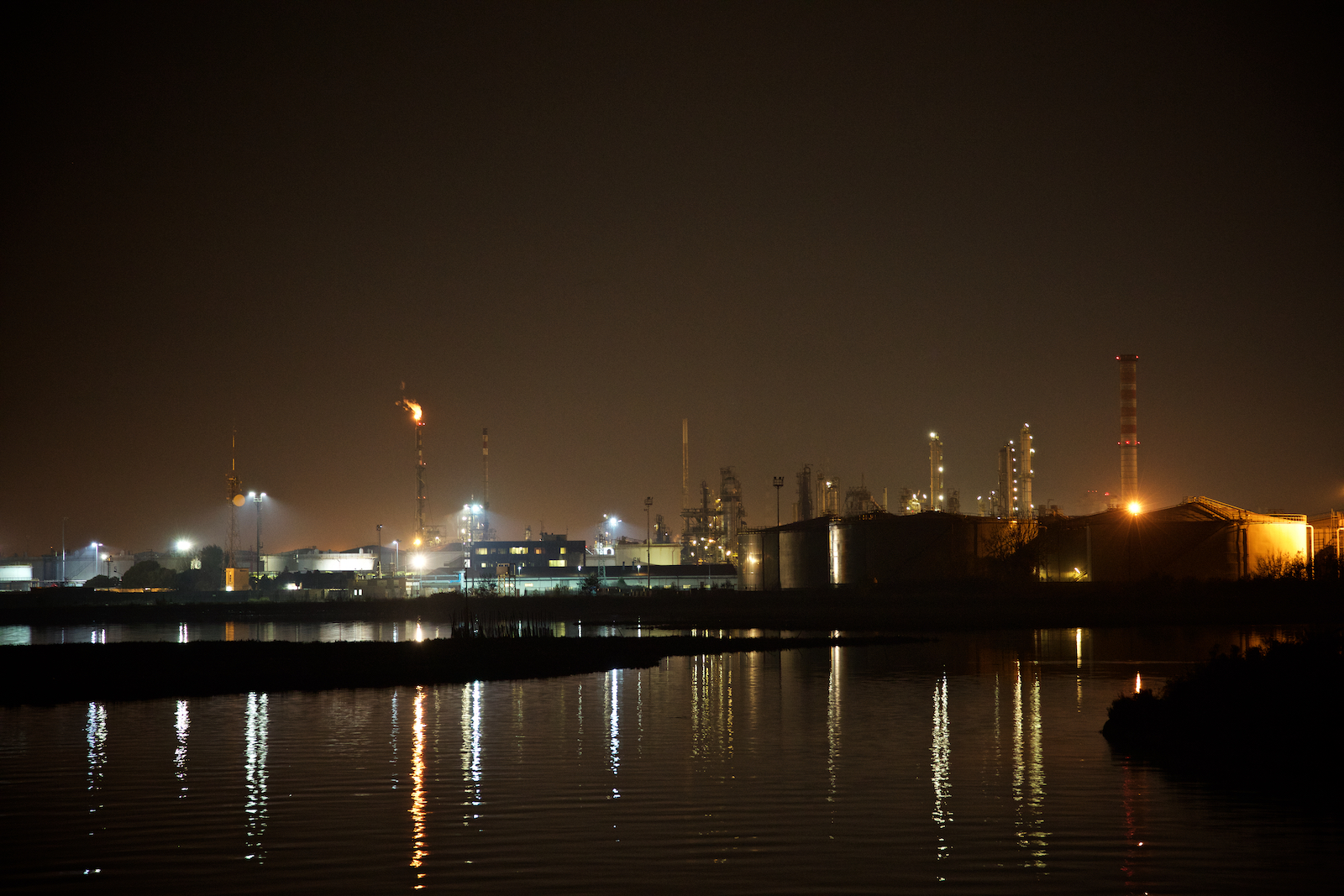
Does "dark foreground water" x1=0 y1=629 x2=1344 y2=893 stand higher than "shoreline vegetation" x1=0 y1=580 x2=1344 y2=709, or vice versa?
"dark foreground water" x1=0 y1=629 x2=1344 y2=893

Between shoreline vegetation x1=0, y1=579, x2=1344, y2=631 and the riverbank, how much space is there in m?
14.3

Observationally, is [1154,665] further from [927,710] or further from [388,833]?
[388,833]

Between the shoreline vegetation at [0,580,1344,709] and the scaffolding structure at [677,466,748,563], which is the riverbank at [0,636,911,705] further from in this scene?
the scaffolding structure at [677,466,748,563]

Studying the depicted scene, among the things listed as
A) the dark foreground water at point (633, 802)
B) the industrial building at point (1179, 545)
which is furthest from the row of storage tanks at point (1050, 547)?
the dark foreground water at point (633, 802)

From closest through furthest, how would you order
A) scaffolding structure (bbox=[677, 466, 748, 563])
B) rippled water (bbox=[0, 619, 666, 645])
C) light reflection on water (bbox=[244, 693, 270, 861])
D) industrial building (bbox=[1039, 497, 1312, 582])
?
light reflection on water (bbox=[244, 693, 270, 861]) < rippled water (bbox=[0, 619, 666, 645]) < industrial building (bbox=[1039, 497, 1312, 582]) < scaffolding structure (bbox=[677, 466, 748, 563])

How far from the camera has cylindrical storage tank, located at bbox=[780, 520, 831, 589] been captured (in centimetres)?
10600

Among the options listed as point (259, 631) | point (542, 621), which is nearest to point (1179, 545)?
point (542, 621)

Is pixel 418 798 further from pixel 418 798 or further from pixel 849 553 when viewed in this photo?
pixel 849 553

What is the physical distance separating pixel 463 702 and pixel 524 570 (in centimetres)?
13245

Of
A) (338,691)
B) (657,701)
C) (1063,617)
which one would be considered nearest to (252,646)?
(338,691)

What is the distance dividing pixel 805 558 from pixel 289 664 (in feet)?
235

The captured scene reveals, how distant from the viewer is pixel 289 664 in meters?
40.2

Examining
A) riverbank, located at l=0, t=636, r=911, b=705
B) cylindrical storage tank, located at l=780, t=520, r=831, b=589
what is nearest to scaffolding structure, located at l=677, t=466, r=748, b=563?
cylindrical storage tank, located at l=780, t=520, r=831, b=589

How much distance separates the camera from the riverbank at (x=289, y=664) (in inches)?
1368
